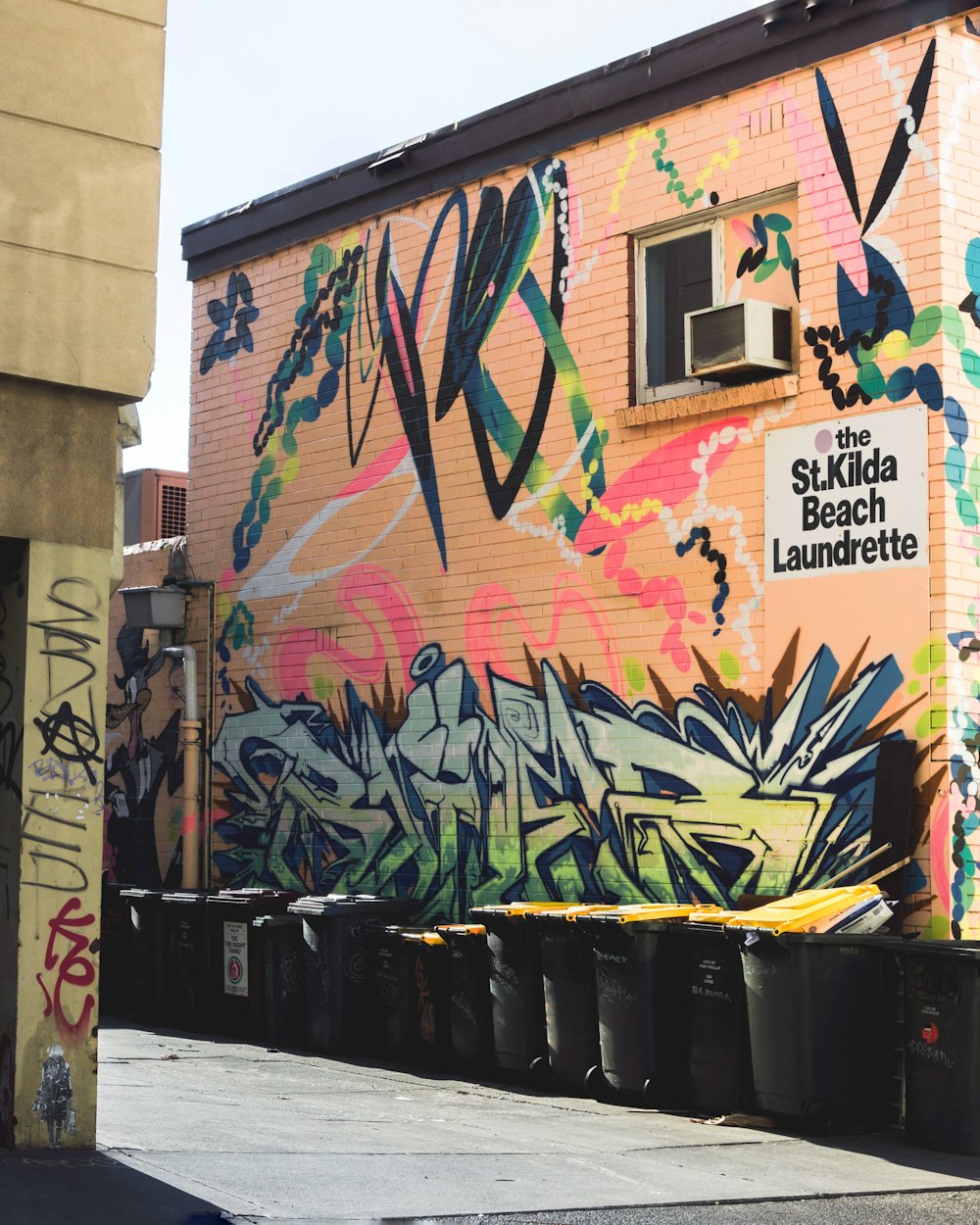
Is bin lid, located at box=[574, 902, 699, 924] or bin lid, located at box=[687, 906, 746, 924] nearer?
bin lid, located at box=[687, 906, 746, 924]

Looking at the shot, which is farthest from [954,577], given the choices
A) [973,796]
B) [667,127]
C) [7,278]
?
[7,278]

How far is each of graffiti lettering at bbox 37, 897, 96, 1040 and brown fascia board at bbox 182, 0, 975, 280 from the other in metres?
6.65

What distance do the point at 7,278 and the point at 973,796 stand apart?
5.62m

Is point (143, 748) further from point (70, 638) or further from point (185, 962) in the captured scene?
point (70, 638)

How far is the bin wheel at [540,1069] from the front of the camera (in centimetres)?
1025

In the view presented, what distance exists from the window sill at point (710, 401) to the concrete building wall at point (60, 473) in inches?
158

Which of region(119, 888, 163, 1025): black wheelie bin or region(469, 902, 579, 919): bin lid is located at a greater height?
region(469, 902, 579, 919): bin lid

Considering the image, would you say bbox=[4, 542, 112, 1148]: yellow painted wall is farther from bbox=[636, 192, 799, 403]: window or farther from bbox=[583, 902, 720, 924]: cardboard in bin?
bbox=[636, 192, 799, 403]: window

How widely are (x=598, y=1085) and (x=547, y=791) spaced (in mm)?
2265

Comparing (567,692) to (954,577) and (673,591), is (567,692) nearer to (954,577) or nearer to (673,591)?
(673,591)

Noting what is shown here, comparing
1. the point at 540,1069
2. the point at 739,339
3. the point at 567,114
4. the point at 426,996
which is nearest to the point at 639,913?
the point at 540,1069

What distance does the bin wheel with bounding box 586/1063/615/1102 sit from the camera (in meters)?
9.83

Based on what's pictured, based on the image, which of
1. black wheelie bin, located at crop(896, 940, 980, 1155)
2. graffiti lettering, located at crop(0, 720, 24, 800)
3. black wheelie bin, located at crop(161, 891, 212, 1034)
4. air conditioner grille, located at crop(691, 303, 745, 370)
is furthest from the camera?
black wheelie bin, located at crop(161, 891, 212, 1034)

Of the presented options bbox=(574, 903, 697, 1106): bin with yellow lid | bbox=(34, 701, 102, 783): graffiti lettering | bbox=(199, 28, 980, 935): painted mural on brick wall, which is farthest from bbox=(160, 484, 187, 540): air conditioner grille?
bbox=(34, 701, 102, 783): graffiti lettering
